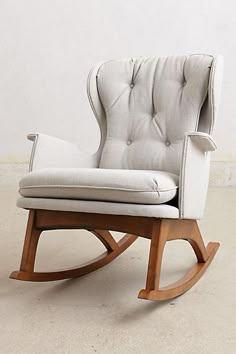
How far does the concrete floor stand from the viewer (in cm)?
135

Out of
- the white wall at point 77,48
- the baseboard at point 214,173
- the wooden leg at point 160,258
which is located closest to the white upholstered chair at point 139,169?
the wooden leg at point 160,258

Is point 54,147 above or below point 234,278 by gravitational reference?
above

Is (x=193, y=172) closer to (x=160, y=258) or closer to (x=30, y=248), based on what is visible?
(x=160, y=258)

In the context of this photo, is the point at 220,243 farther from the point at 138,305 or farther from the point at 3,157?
the point at 3,157

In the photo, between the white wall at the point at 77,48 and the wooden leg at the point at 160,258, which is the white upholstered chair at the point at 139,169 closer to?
the wooden leg at the point at 160,258

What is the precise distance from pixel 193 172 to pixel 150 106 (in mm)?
510

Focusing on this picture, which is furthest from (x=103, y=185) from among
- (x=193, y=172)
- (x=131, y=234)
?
(x=193, y=172)

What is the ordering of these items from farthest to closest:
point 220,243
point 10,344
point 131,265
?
point 220,243 → point 131,265 → point 10,344

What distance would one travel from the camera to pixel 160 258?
158cm

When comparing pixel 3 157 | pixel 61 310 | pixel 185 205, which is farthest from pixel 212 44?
pixel 61 310

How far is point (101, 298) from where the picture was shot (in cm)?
171

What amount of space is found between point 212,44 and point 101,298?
267 cm

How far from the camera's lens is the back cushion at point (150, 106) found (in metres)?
1.99

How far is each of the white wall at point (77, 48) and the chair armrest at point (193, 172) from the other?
2222mm
